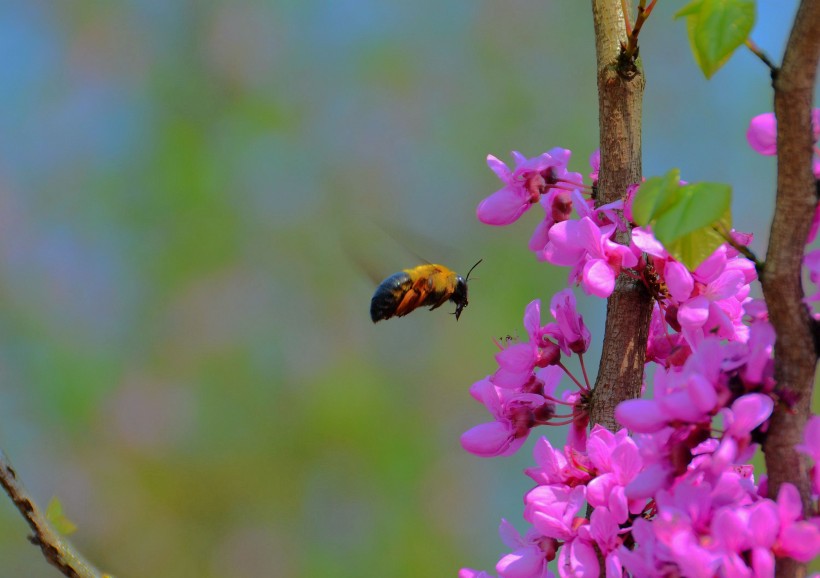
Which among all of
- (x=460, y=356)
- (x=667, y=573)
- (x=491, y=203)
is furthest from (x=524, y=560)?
(x=460, y=356)

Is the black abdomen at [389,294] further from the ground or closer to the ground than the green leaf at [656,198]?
further from the ground

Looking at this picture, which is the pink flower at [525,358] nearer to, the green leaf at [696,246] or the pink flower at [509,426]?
the pink flower at [509,426]

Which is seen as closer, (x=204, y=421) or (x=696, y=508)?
(x=696, y=508)

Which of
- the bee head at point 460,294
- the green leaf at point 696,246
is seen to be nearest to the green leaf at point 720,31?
the green leaf at point 696,246

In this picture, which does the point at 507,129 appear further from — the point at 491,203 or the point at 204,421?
the point at 491,203

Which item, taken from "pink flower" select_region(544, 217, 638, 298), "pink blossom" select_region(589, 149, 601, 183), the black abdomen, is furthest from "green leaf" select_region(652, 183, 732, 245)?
the black abdomen
